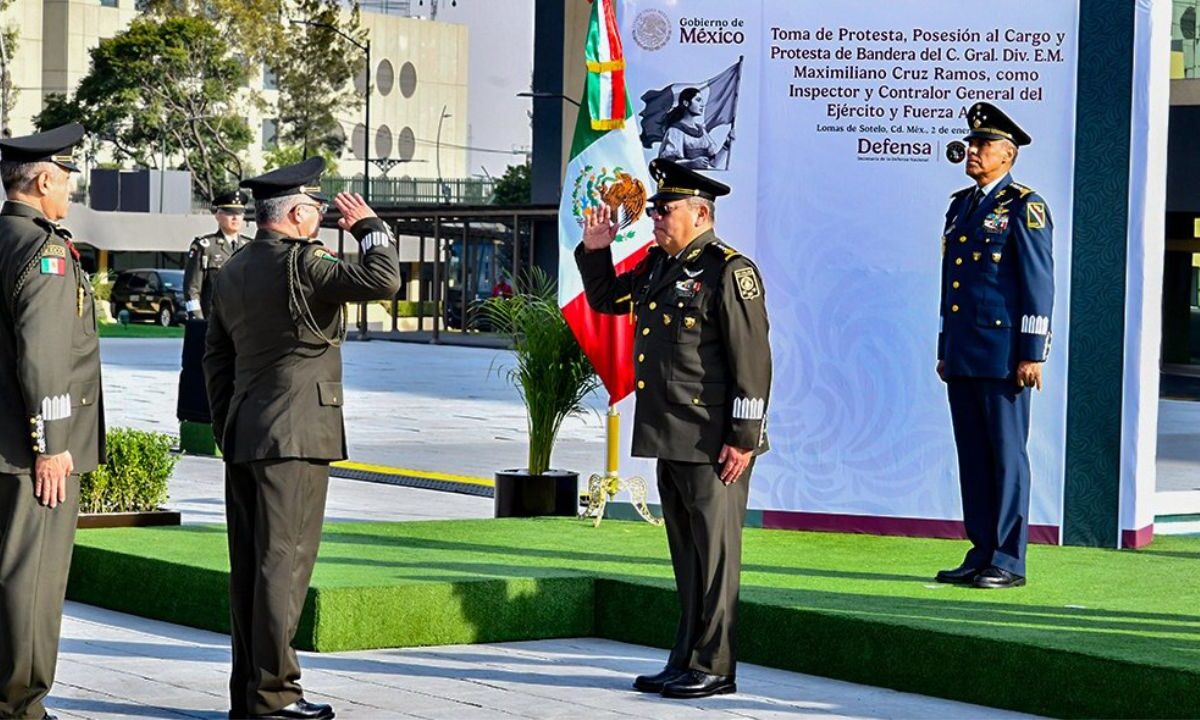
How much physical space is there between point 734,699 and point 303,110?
69.9 metres

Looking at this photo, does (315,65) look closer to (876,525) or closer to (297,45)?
(297,45)

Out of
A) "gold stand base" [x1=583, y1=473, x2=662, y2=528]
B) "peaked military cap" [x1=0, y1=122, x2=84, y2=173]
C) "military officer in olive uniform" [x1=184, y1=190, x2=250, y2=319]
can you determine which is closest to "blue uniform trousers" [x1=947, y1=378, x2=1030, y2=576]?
"gold stand base" [x1=583, y1=473, x2=662, y2=528]

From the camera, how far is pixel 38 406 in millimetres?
5980

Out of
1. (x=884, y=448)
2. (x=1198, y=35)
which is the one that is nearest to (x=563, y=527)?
(x=884, y=448)

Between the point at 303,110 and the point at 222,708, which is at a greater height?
the point at 303,110

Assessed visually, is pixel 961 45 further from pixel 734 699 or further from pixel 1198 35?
pixel 1198 35

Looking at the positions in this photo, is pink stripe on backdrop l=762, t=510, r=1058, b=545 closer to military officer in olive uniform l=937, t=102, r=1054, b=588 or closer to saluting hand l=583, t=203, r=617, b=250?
military officer in olive uniform l=937, t=102, r=1054, b=588

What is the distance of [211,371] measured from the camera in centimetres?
675

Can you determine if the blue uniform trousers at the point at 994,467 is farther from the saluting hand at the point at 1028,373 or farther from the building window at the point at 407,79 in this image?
the building window at the point at 407,79

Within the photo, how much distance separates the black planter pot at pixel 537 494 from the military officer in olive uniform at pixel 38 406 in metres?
4.58

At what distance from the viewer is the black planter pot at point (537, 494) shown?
10.7 metres

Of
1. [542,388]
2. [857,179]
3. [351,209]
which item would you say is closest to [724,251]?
[351,209]

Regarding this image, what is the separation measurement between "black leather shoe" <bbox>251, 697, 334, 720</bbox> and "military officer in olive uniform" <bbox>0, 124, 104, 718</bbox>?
0.69 metres

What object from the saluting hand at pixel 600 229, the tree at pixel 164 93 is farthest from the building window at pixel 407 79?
the saluting hand at pixel 600 229
